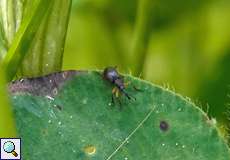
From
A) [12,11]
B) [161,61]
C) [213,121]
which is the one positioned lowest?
[161,61]

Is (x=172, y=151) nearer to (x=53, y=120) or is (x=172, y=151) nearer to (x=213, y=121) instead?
(x=213, y=121)

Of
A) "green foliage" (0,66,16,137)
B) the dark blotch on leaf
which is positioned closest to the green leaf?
the dark blotch on leaf

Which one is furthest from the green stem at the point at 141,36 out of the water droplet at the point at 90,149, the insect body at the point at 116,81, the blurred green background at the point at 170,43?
the water droplet at the point at 90,149

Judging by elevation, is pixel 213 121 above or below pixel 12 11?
below

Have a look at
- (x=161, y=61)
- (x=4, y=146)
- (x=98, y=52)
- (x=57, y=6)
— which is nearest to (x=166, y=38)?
(x=161, y=61)

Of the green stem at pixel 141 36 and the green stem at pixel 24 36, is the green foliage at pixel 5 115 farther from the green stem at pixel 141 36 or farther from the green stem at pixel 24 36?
the green stem at pixel 141 36
